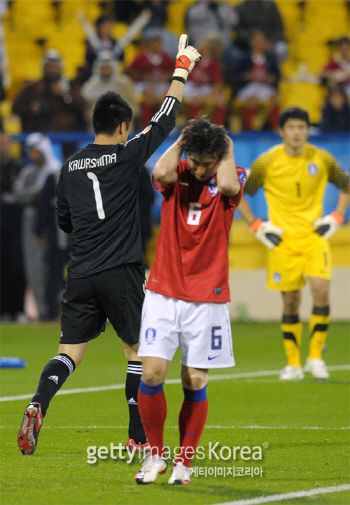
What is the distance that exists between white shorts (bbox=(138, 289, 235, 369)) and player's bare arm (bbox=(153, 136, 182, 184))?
63 cm

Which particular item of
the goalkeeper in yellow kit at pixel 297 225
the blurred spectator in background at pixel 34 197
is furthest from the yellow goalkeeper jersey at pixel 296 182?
the blurred spectator in background at pixel 34 197

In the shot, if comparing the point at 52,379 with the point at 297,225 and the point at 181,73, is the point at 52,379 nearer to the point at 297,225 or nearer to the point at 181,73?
the point at 181,73

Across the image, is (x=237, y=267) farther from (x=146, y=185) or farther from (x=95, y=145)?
(x=95, y=145)

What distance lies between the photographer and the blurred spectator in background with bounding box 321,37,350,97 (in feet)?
60.2

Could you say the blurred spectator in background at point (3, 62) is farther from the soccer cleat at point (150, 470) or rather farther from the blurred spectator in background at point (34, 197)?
the soccer cleat at point (150, 470)

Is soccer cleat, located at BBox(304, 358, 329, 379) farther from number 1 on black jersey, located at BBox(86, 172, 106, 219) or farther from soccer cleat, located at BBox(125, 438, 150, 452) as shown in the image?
number 1 on black jersey, located at BBox(86, 172, 106, 219)

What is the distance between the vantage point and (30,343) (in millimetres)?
12891

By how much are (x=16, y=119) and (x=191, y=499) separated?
14.6 metres

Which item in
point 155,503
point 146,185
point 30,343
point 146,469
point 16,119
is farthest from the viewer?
point 16,119

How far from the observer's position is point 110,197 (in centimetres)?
569

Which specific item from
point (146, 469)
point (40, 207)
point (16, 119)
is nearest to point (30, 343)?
point (40, 207)

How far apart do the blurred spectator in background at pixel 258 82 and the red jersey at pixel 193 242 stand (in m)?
12.1

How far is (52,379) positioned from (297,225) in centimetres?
438

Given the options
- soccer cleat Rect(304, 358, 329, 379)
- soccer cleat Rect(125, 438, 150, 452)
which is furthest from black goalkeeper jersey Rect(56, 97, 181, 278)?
soccer cleat Rect(304, 358, 329, 379)
